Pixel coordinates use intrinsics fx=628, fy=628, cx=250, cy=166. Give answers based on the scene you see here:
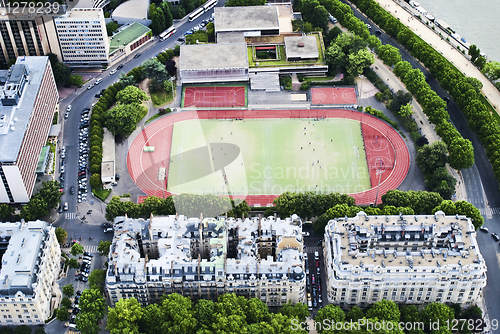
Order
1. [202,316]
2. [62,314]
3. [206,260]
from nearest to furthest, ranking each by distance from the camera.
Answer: [202,316] < [206,260] < [62,314]

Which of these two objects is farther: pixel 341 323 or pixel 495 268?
pixel 495 268

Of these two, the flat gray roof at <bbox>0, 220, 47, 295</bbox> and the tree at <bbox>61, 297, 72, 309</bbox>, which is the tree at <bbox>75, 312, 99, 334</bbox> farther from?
the flat gray roof at <bbox>0, 220, 47, 295</bbox>

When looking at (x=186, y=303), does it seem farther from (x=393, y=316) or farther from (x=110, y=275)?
(x=393, y=316)

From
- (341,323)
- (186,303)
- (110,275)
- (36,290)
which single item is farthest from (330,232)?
(36,290)

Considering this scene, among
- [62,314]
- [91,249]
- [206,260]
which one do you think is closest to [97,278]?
[62,314]

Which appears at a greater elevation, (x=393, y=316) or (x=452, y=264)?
(x=452, y=264)

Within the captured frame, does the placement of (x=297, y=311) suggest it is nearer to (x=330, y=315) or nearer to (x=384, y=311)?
(x=330, y=315)

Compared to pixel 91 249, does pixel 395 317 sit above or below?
above
